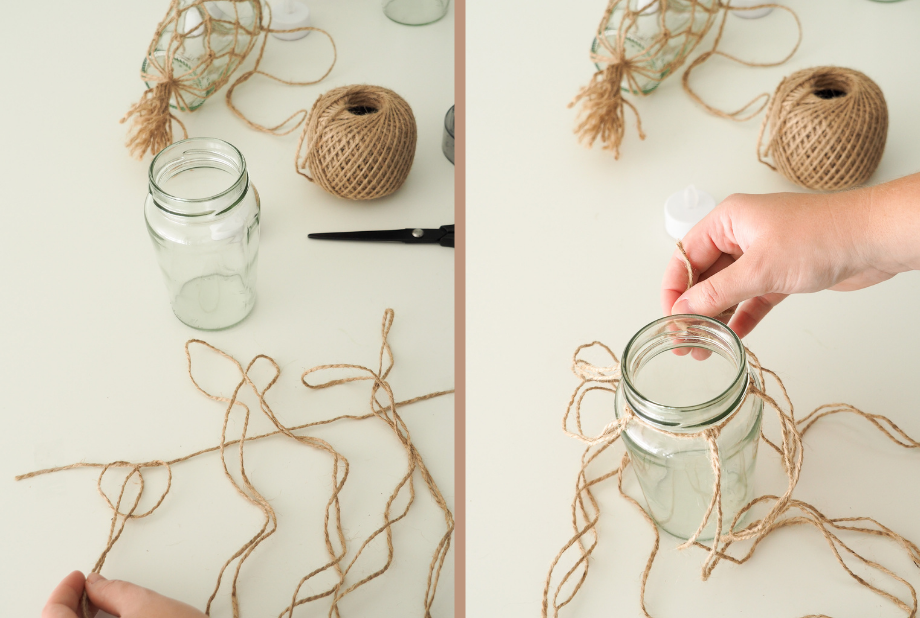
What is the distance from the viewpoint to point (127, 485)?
72 centimetres

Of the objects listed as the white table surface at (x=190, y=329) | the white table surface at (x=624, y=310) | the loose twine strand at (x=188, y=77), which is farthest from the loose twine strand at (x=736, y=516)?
the loose twine strand at (x=188, y=77)

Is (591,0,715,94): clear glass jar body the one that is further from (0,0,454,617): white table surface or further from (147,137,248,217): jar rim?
(147,137,248,217): jar rim

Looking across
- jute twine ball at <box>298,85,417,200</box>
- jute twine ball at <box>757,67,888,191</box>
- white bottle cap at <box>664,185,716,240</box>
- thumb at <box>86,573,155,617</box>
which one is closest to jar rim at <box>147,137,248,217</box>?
jute twine ball at <box>298,85,417,200</box>

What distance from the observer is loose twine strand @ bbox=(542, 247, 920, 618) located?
591mm

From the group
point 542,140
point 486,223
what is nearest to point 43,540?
point 486,223

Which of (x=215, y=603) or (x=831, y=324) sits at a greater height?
(x=831, y=324)

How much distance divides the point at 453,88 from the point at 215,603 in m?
0.69

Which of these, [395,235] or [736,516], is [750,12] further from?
[736,516]

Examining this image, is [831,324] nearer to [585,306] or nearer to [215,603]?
[585,306]

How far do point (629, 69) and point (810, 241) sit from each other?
0.38 m

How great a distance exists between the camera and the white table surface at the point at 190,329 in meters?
0.69

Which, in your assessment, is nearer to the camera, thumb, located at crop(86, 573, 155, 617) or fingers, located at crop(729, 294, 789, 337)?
thumb, located at crop(86, 573, 155, 617)

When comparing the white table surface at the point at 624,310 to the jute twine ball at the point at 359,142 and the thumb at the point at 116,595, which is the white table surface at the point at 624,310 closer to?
the jute twine ball at the point at 359,142

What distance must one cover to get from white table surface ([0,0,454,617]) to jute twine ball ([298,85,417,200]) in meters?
0.05
